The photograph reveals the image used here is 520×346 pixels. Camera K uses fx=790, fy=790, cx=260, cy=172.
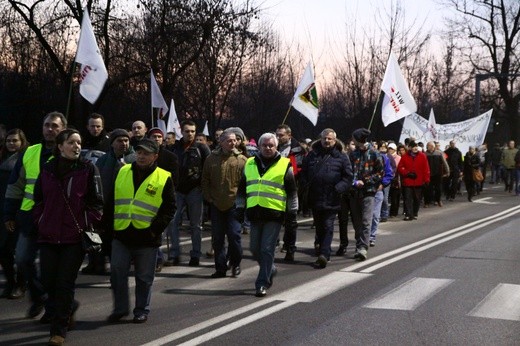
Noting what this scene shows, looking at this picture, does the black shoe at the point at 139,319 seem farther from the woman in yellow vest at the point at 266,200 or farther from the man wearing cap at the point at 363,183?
the man wearing cap at the point at 363,183

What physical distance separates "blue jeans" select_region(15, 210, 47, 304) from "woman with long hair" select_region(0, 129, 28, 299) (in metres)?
0.79

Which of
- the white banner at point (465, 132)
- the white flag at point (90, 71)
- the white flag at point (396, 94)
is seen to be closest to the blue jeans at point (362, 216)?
the white flag at point (90, 71)

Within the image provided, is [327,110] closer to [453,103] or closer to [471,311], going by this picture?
[453,103]

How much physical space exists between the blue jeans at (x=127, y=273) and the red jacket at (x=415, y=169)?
1197 centimetres

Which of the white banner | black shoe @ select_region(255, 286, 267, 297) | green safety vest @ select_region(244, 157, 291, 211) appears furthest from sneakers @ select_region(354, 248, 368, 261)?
the white banner

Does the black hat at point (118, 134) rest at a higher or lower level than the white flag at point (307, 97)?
lower

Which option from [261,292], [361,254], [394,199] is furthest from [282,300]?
[394,199]

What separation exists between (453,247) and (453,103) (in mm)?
30717

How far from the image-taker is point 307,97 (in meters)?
17.1

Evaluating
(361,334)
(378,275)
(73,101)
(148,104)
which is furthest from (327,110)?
(361,334)

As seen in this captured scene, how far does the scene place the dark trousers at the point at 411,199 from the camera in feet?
58.6

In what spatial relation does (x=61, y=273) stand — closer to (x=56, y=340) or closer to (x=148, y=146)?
(x=56, y=340)

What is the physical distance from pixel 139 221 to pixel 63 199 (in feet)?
2.67

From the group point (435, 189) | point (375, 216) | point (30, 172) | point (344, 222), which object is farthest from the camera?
point (435, 189)
